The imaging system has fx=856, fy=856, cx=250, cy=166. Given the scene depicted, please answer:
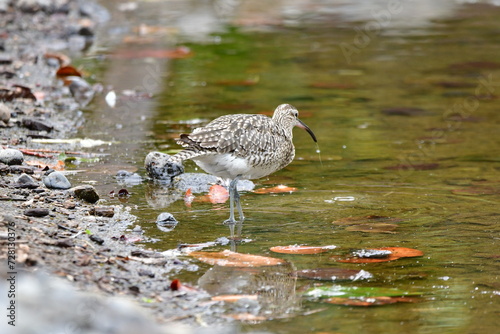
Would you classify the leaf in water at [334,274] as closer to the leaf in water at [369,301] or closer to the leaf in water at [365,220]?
the leaf in water at [369,301]

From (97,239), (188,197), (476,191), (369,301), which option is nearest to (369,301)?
(369,301)

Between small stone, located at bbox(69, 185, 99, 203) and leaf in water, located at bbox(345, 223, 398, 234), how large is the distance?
263 cm

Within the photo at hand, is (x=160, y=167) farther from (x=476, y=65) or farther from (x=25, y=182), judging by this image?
(x=476, y=65)

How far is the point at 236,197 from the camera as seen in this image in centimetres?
909

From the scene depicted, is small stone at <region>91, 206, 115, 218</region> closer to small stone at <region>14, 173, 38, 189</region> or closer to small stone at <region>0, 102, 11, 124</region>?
small stone at <region>14, 173, 38, 189</region>

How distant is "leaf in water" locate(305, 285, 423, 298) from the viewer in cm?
669

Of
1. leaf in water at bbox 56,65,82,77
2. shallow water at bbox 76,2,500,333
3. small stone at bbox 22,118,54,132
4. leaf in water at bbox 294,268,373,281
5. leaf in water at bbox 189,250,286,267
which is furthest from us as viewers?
leaf in water at bbox 56,65,82,77

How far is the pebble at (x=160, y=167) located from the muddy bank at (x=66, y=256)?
38.3 inches

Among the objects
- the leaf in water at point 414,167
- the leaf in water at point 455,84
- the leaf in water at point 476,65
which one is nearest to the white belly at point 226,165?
the leaf in water at point 414,167

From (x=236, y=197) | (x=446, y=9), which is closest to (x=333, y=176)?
(x=236, y=197)

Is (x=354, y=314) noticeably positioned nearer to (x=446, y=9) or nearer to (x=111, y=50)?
(x=111, y=50)

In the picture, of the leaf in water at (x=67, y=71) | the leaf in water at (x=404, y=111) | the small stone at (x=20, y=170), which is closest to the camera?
the small stone at (x=20, y=170)

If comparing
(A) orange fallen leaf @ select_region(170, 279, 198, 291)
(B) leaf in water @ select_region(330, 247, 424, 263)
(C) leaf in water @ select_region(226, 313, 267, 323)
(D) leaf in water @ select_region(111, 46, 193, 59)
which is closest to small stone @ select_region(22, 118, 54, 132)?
(B) leaf in water @ select_region(330, 247, 424, 263)

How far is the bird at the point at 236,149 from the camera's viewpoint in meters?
8.72
